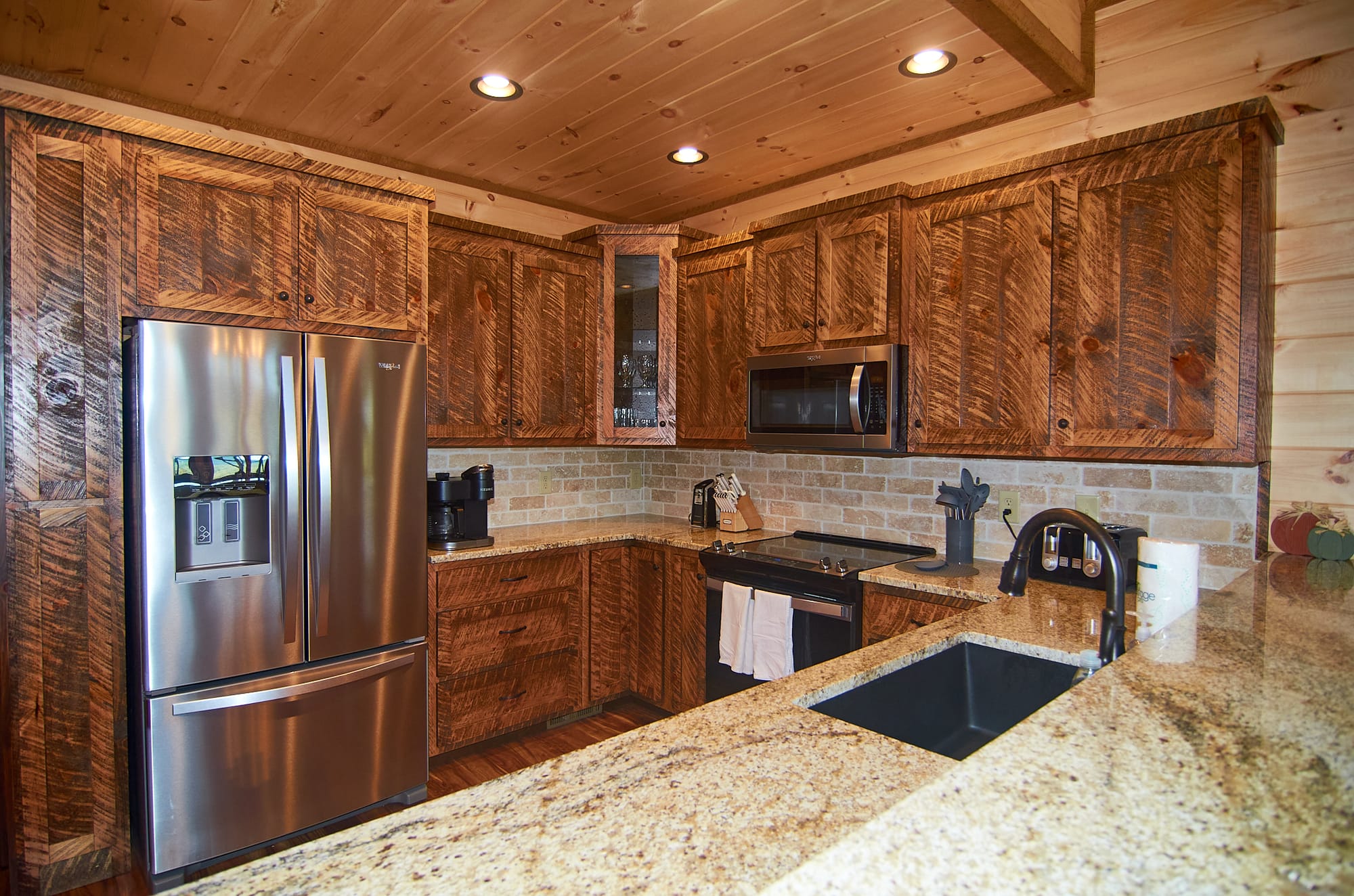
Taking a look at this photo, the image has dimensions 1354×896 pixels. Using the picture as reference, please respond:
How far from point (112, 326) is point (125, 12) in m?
0.89

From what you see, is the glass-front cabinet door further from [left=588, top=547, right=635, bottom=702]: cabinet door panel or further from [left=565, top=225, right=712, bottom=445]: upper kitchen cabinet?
[left=588, top=547, right=635, bottom=702]: cabinet door panel

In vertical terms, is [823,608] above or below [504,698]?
above

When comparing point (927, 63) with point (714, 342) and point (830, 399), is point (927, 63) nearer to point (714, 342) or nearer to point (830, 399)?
point (830, 399)

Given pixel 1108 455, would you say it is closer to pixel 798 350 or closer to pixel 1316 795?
pixel 798 350

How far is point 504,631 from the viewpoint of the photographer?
305 centimetres

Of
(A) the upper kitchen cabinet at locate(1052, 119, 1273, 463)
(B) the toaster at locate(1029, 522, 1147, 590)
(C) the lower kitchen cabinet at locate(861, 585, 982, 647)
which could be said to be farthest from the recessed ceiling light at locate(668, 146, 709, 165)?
(B) the toaster at locate(1029, 522, 1147, 590)

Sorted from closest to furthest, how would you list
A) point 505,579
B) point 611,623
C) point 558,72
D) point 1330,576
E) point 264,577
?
point 1330,576, point 264,577, point 558,72, point 505,579, point 611,623

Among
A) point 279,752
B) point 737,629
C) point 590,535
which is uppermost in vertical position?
point 590,535

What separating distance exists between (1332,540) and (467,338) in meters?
3.06

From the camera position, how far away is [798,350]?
3047 mm

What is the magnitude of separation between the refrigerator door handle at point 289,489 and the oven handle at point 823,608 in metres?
1.73

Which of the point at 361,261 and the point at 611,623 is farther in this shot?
the point at 611,623

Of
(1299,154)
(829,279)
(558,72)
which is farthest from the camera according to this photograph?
(829,279)

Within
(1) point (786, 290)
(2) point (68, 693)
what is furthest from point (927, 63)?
(2) point (68, 693)
